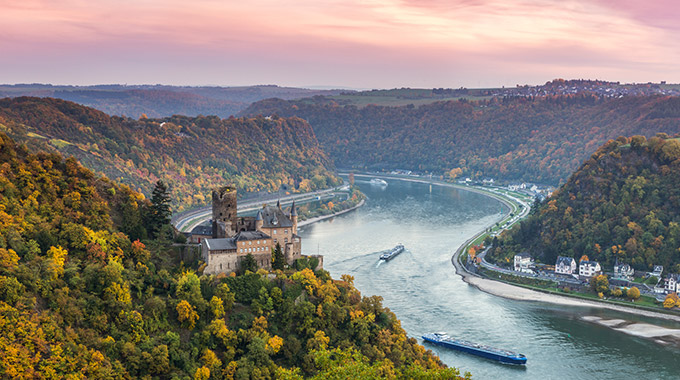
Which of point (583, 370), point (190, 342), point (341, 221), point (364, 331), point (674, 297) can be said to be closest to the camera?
point (190, 342)

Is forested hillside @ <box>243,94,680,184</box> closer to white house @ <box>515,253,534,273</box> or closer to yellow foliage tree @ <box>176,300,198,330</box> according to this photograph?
white house @ <box>515,253,534,273</box>

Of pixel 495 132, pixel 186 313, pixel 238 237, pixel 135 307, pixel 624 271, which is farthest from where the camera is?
pixel 495 132

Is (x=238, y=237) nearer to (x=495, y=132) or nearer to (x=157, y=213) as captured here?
(x=157, y=213)

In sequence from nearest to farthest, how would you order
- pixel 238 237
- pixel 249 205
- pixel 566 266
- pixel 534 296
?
pixel 238 237 → pixel 534 296 → pixel 566 266 → pixel 249 205

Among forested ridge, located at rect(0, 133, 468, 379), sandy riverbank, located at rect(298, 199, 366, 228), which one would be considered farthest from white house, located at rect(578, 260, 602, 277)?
sandy riverbank, located at rect(298, 199, 366, 228)

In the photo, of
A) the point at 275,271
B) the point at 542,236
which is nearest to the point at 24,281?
the point at 275,271

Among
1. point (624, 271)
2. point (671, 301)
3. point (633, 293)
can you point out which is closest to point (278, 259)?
point (633, 293)

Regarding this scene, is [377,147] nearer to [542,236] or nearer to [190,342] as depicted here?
[542,236]
